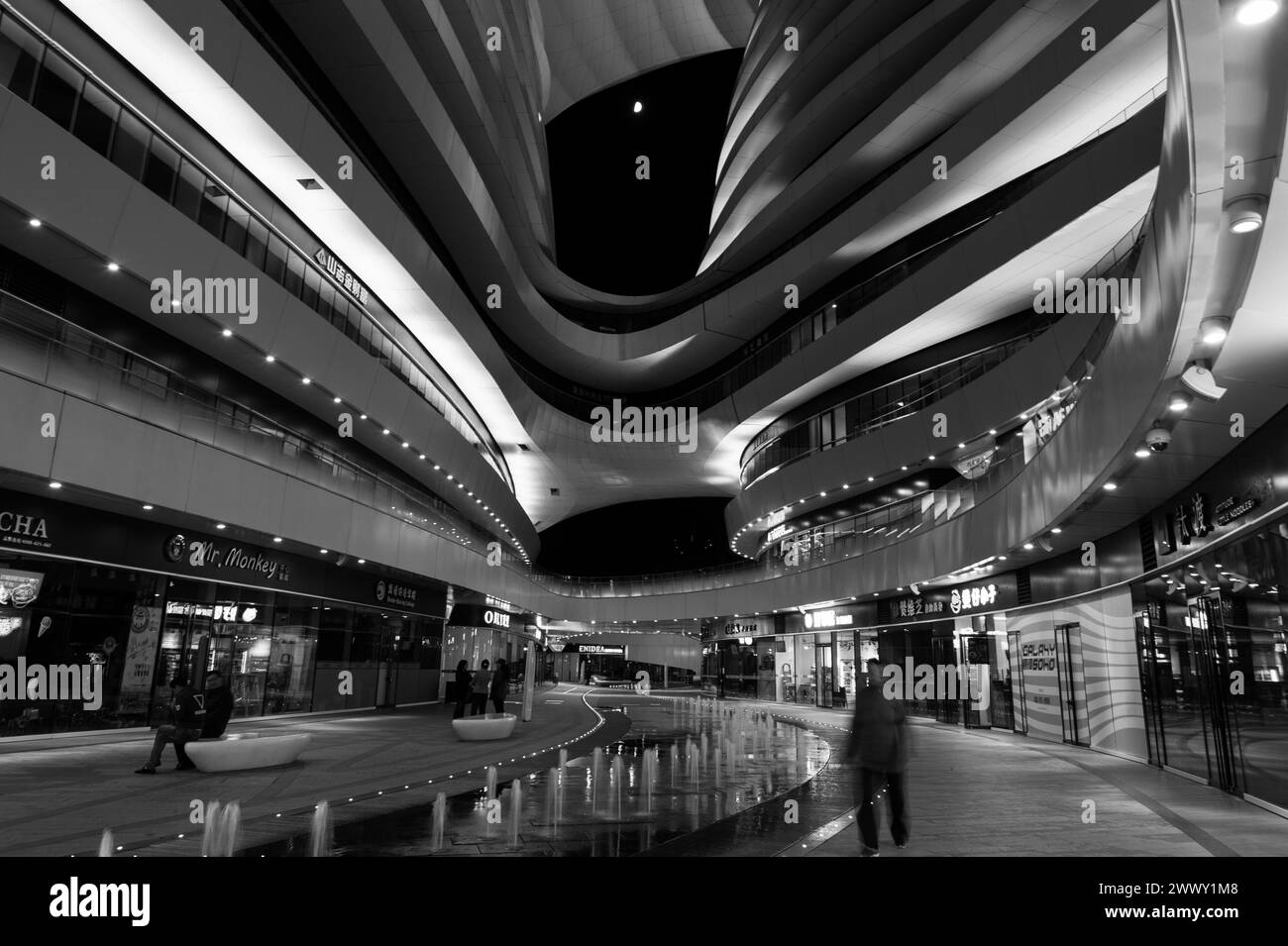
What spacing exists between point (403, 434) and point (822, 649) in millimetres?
24122

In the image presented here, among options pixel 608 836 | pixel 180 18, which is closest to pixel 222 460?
pixel 180 18

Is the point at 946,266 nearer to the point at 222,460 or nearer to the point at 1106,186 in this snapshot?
the point at 1106,186

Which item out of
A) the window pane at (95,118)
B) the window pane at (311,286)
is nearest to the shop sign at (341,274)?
the window pane at (311,286)

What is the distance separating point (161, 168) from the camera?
14969 mm

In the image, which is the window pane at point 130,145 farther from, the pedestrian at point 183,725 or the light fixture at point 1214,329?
the light fixture at point 1214,329

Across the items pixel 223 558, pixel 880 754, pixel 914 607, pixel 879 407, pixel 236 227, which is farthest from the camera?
pixel 879 407

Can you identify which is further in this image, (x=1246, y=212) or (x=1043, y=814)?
(x=1043, y=814)

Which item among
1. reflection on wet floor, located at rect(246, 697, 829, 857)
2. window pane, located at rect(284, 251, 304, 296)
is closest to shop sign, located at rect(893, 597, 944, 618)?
reflection on wet floor, located at rect(246, 697, 829, 857)

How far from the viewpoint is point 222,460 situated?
52.4 ft

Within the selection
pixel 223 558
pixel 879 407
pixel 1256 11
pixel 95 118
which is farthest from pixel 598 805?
pixel 879 407

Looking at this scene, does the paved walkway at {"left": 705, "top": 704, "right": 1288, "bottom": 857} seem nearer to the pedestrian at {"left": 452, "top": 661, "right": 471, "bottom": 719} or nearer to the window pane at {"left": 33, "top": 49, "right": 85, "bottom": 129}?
the pedestrian at {"left": 452, "top": 661, "right": 471, "bottom": 719}

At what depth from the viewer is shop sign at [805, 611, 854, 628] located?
35.4m

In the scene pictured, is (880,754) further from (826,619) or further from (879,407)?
(826,619)

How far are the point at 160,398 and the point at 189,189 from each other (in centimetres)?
431
